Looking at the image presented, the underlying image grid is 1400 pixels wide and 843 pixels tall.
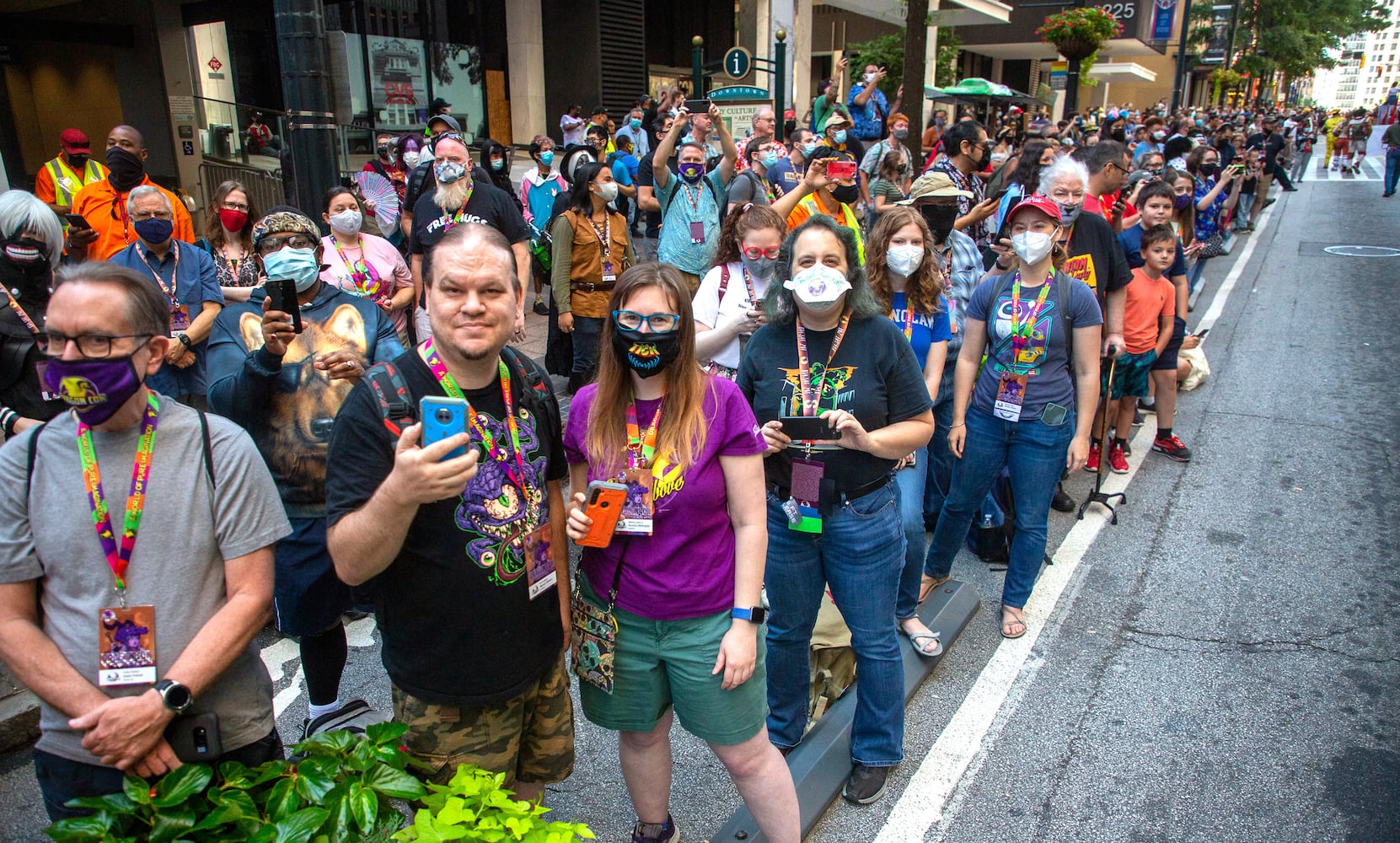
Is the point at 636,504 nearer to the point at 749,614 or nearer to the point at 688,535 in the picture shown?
the point at 688,535

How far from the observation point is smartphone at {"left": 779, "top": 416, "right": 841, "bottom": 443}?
2.82m

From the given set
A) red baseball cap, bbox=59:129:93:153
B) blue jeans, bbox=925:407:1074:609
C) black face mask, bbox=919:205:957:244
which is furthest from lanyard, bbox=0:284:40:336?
red baseball cap, bbox=59:129:93:153

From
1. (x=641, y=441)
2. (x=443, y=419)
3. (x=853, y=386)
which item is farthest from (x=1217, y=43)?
(x=443, y=419)

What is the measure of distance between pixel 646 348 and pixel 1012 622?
2791 mm

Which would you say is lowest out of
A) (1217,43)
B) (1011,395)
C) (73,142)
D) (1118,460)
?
(1118,460)

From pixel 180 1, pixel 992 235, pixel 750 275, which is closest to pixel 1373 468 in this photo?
pixel 992 235

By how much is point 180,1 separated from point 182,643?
1595 centimetres

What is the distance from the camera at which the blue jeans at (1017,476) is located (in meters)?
4.02

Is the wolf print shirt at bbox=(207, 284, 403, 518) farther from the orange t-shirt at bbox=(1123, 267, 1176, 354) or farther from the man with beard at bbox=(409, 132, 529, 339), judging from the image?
the orange t-shirt at bbox=(1123, 267, 1176, 354)

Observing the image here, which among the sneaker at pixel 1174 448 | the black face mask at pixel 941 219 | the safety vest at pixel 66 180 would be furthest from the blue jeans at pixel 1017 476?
the safety vest at pixel 66 180

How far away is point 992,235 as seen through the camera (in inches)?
257

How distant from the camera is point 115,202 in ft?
21.2

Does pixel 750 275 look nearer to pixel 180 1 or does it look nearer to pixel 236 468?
pixel 236 468

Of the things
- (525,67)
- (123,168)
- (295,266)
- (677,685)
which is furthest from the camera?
(525,67)
